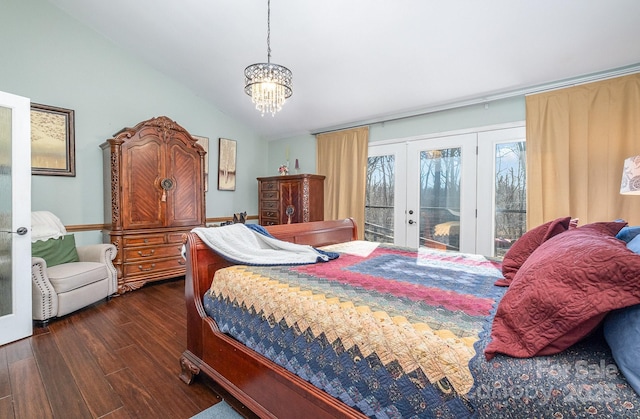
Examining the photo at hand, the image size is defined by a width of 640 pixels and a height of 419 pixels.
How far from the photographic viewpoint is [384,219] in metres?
4.34

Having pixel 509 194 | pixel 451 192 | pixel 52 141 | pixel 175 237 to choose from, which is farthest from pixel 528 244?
pixel 52 141

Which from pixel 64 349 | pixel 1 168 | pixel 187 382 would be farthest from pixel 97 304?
pixel 187 382

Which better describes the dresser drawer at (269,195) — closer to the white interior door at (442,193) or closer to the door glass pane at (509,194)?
the white interior door at (442,193)

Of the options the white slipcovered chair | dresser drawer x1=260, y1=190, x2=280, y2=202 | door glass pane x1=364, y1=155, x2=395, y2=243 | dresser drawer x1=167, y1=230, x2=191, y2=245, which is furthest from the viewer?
dresser drawer x1=260, y1=190, x2=280, y2=202

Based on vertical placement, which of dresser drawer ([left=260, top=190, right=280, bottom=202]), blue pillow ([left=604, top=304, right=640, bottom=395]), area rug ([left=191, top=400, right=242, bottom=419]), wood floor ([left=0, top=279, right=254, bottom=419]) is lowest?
area rug ([left=191, top=400, right=242, bottom=419])

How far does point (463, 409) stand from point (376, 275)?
2.79 feet

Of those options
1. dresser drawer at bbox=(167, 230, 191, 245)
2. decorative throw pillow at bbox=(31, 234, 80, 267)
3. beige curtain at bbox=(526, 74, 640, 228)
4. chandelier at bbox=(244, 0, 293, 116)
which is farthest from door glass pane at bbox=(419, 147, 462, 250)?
decorative throw pillow at bbox=(31, 234, 80, 267)

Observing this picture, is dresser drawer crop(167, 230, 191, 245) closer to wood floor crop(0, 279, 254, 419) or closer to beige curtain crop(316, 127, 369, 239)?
wood floor crop(0, 279, 254, 419)

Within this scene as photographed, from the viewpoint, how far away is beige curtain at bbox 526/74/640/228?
2701mm

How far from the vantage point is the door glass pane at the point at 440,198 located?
3730 mm

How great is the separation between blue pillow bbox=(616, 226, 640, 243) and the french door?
2.12 m

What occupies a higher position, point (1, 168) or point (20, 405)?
point (1, 168)

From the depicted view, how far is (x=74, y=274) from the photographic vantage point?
9.20 ft

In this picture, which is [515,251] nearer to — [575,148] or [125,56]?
[575,148]
